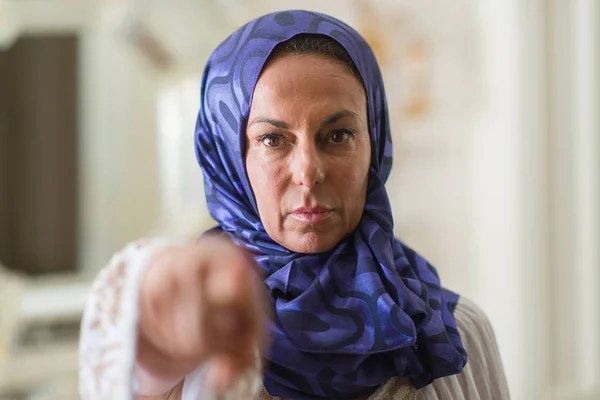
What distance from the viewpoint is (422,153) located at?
220 cm

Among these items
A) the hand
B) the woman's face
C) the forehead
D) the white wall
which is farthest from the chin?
the white wall

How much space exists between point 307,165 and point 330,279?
0.35ft

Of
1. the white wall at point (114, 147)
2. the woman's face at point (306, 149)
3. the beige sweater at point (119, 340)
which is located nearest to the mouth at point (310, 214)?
the woman's face at point (306, 149)

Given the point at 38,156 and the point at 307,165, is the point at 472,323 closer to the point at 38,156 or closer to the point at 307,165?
the point at 307,165

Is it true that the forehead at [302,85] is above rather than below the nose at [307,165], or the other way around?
above

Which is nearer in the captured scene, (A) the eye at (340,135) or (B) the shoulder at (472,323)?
(A) the eye at (340,135)

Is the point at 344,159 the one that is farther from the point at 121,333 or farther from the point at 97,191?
the point at 97,191

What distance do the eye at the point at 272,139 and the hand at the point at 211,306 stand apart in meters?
0.23

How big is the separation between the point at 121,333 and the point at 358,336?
236 millimetres

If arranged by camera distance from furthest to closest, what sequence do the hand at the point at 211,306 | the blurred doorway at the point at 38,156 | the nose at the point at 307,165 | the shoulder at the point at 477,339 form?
1. the blurred doorway at the point at 38,156
2. the shoulder at the point at 477,339
3. the nose at the point at 307,165
4. the hand at the point at 211,306

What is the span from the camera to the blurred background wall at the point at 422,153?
1.43 meters

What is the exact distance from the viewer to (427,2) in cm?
221

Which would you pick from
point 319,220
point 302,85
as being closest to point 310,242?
point 319,220

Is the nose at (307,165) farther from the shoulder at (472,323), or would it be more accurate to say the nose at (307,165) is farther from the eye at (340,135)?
the shoulder at (472,323)
